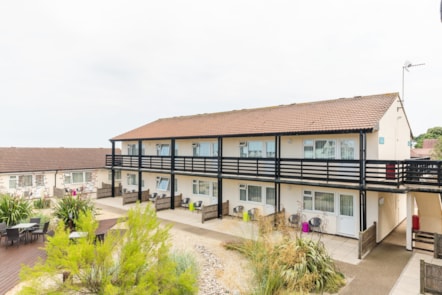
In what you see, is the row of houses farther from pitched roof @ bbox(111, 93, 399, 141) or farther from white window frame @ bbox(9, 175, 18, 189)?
white window frame @ bbox(9, 175, 18, 189)

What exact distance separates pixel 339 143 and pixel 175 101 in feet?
82.8

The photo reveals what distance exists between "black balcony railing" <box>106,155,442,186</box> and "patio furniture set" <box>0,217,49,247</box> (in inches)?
364

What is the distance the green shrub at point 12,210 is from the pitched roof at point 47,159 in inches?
463

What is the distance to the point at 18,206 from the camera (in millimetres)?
14812

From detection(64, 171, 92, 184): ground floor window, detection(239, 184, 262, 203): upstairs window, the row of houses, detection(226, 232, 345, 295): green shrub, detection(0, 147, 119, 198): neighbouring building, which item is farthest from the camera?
detection(64, 171, 92, 184): ground floor window

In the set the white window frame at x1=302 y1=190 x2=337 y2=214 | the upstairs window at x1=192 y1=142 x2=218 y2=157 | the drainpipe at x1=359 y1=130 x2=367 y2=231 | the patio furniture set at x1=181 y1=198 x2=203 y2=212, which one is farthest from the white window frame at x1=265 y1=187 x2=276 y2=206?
the patio furniture set at x1=181 y1=198 x2=203 y2=212

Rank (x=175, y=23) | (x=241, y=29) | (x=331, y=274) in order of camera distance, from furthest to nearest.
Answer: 1. (x=241, y=29)
2. (x=175, y=23)
3. (x=331, y=274)

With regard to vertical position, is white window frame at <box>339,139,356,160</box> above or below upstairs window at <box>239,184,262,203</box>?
above

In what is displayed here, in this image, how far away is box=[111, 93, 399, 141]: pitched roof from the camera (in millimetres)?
13141

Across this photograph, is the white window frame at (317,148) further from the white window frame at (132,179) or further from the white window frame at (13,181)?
the white window frame at (13,181)

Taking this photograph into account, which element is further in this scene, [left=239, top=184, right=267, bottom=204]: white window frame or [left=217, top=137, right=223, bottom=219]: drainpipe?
[left=217, top=137, right=223, bottom=219]: drainpipe

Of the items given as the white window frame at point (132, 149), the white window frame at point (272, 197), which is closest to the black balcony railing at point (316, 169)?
the white window frame at point (272, 197)

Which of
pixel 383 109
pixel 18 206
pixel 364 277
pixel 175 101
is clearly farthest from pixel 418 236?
pixel 175 101

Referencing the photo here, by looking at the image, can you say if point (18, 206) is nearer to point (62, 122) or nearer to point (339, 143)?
point (339, 143)
